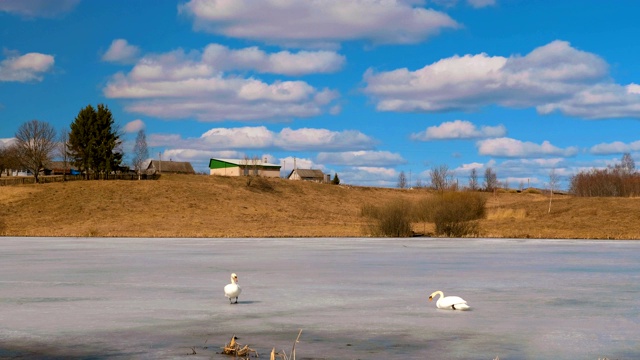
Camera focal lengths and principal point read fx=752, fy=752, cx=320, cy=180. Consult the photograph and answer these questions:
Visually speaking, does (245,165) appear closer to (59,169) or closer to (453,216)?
(59,169)

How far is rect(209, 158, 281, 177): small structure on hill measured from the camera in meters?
127

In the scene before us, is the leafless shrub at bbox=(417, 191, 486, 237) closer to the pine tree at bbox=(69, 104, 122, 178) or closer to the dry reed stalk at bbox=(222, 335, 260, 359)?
the dry reed stalk at bbox=(222, 335, 260, 359)

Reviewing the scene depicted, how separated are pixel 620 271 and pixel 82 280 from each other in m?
14.8

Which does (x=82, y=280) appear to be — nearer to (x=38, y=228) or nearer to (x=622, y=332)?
(x=622, y=332)

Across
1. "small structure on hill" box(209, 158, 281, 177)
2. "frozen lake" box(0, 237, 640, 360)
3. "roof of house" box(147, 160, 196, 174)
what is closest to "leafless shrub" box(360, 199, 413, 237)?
"frozen lake" box(0, 237, 640, 360)

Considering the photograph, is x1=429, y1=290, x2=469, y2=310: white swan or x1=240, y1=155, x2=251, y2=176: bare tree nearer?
x1=429, y1=290, x2=469, y2=310: white swan

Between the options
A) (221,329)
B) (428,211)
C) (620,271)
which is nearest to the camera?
(221,329)

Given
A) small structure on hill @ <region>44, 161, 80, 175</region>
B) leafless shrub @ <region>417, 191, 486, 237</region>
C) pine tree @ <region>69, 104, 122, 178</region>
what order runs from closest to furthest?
1. leafless shrub @ <region>417, 191, 486, 237</region>
2. pine tree @ <region>69, 104, 122, 178</region>
3. small structure on hill @ <region>44, 161, 80, 175</region>

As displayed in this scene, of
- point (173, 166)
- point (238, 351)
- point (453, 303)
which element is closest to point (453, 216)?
point (453, 303)

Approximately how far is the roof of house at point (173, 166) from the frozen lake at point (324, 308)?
107 metres

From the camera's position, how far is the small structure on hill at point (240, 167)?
12738 cm

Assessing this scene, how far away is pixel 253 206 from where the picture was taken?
80.9 meters

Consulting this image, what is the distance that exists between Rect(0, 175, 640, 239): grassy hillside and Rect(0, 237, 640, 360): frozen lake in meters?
25.1

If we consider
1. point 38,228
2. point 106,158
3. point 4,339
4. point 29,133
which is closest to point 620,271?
point 4,339
